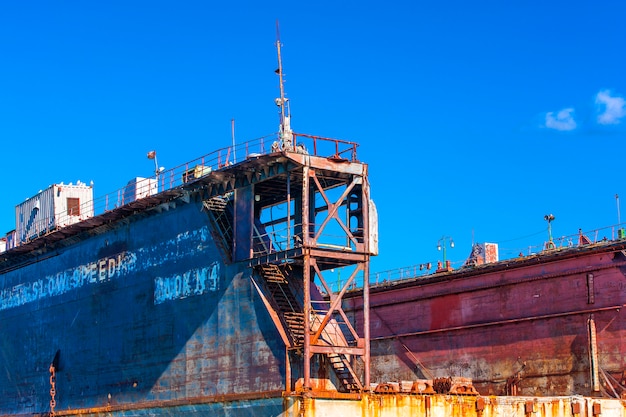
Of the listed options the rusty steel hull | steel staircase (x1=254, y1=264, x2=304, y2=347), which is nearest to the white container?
the rusty steel hull

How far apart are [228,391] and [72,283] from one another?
14.8m

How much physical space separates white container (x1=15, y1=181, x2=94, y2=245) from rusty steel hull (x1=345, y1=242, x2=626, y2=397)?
17.6 meters

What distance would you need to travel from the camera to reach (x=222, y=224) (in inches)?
1542

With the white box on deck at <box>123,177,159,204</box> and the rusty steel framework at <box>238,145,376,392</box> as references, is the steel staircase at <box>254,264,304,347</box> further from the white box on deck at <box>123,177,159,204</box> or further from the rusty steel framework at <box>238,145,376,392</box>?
the white box on deck at <box>123,177,159,204</box>

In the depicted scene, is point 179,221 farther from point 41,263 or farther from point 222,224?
point 41,263

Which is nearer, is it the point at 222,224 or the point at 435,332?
the point at 222,224

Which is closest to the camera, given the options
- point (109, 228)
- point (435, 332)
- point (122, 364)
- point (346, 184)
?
point (346, 184)

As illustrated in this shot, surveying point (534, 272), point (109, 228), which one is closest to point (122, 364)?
point (109, 228)

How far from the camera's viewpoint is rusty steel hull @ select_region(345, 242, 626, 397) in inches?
1689

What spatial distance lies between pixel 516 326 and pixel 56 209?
82.9 ft

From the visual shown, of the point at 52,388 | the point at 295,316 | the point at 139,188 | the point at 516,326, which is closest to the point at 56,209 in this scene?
the point at 139,188

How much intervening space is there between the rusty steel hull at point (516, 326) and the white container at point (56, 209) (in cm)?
1763

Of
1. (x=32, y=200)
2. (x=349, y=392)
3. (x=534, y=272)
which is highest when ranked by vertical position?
(x=32, y=200)

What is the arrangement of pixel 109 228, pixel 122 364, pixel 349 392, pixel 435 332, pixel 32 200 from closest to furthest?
pixel 349 392 → pixel 122 364 → pixel 109 228 → pixel 435 332 → pixel 32 200
